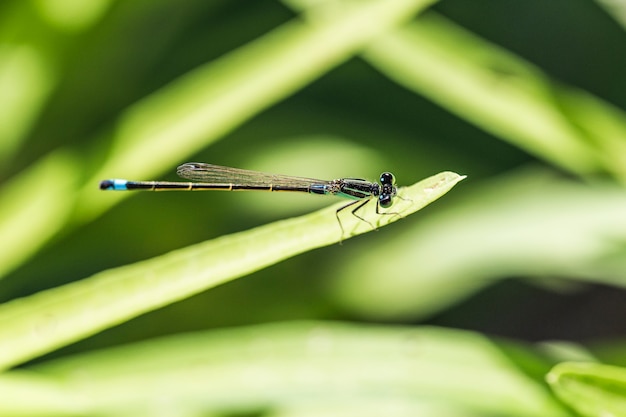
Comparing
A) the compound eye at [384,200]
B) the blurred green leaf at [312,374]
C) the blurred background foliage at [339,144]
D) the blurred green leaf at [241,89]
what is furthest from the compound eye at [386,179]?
the blurred green leaf at [312,374]

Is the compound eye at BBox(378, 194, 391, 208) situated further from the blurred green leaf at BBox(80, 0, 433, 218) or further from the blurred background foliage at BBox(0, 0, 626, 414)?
the blurred green leaf at BBox(80, 0, 433, 218)

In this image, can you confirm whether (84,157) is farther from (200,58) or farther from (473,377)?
(473,377)

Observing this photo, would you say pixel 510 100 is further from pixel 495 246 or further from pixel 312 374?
pixel 312 374

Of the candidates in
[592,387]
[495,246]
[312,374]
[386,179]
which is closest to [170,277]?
[312,374]

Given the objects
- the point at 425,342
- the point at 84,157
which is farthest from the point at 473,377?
the point at 84,157

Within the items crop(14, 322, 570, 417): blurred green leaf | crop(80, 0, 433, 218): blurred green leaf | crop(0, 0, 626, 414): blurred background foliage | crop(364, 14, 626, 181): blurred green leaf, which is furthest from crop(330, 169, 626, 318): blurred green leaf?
crop(80, 0, 433, 218): blurred green leaf
